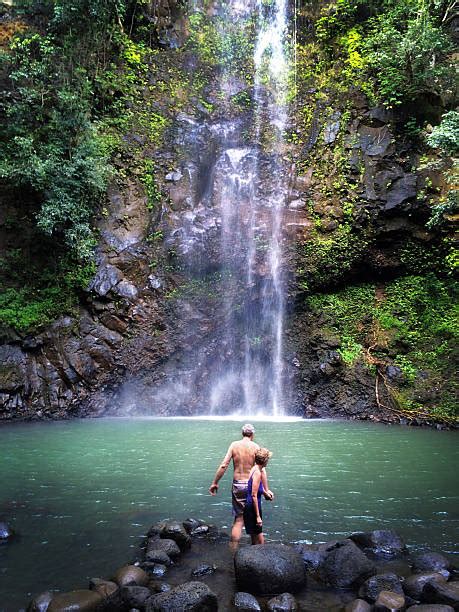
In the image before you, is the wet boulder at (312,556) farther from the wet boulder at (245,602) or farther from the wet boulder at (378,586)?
the wet boulder at (245,602)

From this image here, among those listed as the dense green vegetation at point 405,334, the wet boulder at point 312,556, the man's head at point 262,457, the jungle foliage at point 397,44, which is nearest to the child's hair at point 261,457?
the man's head at point 262,457

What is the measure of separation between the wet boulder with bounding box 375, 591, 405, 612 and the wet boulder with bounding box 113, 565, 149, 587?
85.1 inches

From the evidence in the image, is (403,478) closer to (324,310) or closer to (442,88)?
(324,310)

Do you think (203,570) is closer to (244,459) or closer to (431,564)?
(244,459)

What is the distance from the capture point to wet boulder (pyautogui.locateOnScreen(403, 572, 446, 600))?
427 cm

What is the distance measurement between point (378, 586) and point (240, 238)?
1635 centimetres

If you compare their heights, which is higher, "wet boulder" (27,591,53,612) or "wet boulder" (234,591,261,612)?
"wet boulder" (27,591,53,612)

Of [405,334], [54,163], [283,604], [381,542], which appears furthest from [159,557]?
[54,163]

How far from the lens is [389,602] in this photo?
4.03 metres

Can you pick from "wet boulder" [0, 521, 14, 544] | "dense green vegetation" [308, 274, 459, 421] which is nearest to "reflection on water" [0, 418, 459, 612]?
"wet boulder" [0, 521, 14, 544]

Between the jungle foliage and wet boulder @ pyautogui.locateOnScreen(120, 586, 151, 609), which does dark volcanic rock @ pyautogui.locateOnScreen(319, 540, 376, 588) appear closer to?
wet boulder @ pyautogui.locateOnScreen(120, 586, 151, 609)

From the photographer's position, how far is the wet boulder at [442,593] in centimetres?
400

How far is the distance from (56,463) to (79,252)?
9703 millimetres

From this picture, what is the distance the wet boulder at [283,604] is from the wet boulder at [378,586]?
67 centimetres
